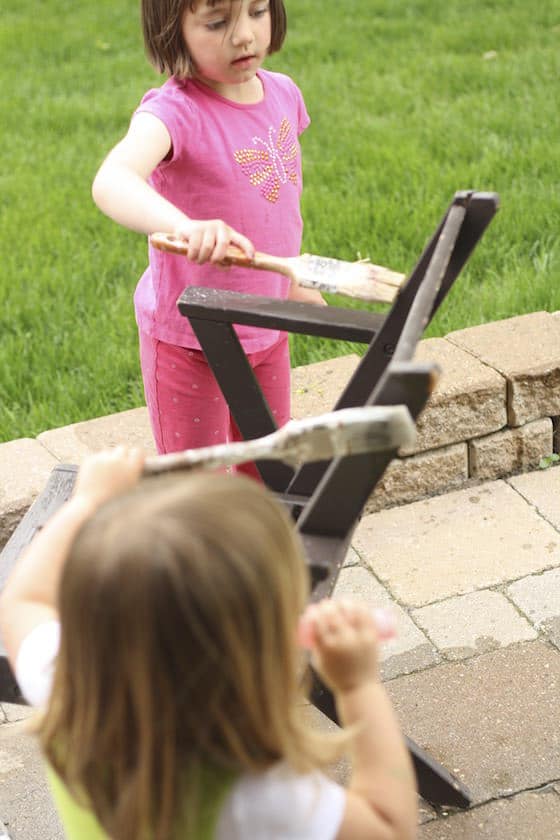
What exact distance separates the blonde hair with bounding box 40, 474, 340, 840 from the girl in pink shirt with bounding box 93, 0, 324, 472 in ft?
3.07

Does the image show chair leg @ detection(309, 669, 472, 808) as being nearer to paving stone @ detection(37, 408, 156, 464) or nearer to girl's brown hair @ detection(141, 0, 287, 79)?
paving stone @ detection(37, 408, 156, 464)

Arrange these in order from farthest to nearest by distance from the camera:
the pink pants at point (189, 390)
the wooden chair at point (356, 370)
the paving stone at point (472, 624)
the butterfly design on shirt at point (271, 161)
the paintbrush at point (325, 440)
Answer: the paving stone at point (472, 624), the pink pants at point (189, 390), the butterfly design on shirt at point (271, 161), the wooden chair at point (356, 370), the paintbrush at point (325, 440)

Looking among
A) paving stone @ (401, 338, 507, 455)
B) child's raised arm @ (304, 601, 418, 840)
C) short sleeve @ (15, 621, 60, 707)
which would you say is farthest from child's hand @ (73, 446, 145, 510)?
paving stone @ (401, 338, 507, 455)

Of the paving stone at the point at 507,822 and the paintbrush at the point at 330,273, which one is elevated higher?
the paintbrush at the point at 330,273

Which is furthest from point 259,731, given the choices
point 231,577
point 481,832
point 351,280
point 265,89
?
point 265,89

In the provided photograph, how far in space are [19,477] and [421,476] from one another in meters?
1.00

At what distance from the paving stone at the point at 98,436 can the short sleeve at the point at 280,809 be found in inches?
69.9

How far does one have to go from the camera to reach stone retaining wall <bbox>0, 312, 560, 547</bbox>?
10.1ft

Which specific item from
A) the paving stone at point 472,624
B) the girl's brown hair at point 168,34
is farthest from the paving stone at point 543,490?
the girl's brown hair at point 168,34

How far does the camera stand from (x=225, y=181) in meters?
2.29

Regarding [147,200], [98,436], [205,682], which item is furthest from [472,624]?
[205,682]

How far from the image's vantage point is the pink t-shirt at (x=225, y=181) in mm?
2262

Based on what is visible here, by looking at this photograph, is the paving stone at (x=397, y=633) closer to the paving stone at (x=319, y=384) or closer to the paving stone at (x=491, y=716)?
the paving stone at (x=491, y=716)

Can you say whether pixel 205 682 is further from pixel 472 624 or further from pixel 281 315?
pixel 472 624
